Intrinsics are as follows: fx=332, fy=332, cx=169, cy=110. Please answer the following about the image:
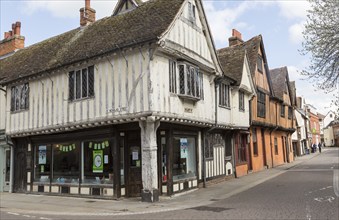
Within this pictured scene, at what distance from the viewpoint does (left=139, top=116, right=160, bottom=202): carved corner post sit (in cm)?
1175

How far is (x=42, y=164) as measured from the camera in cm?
1593

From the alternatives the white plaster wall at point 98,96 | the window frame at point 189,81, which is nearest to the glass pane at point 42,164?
the white plaster wall at point 98,96

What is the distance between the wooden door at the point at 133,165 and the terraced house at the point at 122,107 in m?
0.04

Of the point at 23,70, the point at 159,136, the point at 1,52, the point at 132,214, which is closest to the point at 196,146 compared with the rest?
the point at 159,136

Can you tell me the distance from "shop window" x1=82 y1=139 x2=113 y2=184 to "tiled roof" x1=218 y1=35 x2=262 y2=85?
30.0 ft

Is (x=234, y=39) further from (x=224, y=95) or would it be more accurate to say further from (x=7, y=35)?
(x=7, y=35)

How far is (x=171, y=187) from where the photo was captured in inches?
507

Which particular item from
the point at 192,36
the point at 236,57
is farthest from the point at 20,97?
the point at 236,57

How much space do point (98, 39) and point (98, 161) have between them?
5177 millimetres

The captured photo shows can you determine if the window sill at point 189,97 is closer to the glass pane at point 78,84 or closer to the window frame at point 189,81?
the window frame at point 189,81

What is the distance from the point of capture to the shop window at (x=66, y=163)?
1438 cm

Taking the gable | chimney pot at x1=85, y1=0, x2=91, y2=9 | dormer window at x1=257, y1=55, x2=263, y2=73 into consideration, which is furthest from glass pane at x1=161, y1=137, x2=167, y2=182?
dormer window at x1=257, y1=55, x2=263, y2=73

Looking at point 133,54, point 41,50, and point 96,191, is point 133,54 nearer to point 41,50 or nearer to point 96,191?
point 96,191

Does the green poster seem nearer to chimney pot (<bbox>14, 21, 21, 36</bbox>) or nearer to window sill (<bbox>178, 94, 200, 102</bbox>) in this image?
window sill (<bbox>178, 94, 200, 102</bbox>)
